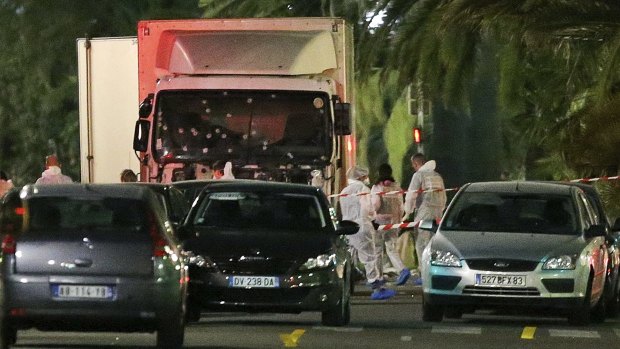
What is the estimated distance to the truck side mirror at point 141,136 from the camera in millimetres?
24469

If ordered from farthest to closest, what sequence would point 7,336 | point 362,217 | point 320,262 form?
point 362,217 < point 320,262 < point 7,336

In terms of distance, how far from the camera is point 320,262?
1780 centimetres

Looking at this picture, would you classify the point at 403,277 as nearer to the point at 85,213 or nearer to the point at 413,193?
the point at 413,193

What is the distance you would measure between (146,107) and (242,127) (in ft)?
4.00

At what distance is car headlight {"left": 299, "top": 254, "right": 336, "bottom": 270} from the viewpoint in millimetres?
17703

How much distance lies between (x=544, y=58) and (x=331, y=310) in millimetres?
15135

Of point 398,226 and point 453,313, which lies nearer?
point 453,313

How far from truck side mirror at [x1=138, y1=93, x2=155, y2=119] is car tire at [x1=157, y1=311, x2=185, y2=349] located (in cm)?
938

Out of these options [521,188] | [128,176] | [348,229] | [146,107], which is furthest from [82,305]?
[146,107]

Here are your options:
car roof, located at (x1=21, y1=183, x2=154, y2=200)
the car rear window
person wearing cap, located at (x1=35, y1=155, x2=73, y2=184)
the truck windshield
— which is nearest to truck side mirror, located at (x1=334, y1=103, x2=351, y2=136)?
the truck windshield

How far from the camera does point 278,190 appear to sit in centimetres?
1884

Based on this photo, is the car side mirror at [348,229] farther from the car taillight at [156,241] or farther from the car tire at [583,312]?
the car taillight at [156,241]

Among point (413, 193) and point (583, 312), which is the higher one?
point (413, 193)

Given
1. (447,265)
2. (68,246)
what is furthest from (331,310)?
(68,246)
